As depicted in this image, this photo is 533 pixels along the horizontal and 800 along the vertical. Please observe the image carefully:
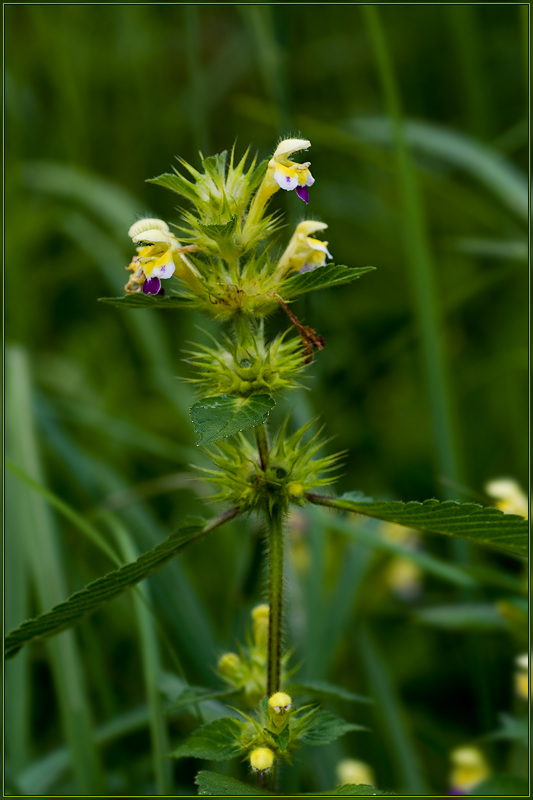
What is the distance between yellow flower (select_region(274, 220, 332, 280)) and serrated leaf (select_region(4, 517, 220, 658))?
0.38 m

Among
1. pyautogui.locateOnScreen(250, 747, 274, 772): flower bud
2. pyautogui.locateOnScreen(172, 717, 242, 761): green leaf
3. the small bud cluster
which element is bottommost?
pyautogui.locateOnScreen(250, 747, 274, 772): flower bud

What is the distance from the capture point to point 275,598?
928mm

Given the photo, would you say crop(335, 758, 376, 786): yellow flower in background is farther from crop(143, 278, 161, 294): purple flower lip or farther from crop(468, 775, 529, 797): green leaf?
crop(143, 278, 161, 294): purple flower lip

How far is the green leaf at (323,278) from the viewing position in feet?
2.92

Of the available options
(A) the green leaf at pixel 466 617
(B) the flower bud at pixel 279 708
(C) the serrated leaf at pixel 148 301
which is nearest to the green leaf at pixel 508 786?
(A) the green leaf at pixel 466 617

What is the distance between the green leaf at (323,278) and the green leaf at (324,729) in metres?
0.54

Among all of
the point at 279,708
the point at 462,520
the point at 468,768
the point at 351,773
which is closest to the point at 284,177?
the point at 462,520

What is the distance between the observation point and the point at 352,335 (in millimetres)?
2471

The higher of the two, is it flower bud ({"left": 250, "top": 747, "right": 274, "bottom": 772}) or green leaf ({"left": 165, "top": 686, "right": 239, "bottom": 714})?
green leaf ({"left": 165, "top": 686, "right": 239, "bottom": 714})

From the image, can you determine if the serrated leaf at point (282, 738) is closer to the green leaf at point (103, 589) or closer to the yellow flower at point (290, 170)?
the green leaf at point (103, 589)

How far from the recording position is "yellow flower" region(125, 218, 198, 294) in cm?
95

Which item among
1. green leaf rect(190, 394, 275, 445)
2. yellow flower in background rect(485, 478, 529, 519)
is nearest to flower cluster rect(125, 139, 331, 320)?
green leaf rect(190, 394, 275, 445)

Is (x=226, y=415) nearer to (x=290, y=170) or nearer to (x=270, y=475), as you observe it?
(x=270, y=475)

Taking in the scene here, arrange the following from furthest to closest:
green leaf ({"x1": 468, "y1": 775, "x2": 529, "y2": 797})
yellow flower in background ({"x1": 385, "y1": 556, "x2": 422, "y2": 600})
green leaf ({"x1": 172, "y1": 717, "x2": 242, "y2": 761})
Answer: yellow flower in background ({"x1": 385, "y1": 556, "x2": 422, "y2": 600})
green leaf ({"x1": 468, "y1": 775, "x2": 529, "y2": 797})
green leaf ({"x1": 172, "y1": 717, "x2": 242, "y2": 761})
